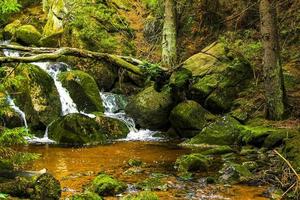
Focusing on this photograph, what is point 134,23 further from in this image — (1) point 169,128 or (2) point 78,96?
(1) point 169,128

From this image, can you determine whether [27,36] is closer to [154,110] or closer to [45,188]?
[154,110]

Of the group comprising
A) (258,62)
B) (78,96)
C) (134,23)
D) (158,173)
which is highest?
(134,23)

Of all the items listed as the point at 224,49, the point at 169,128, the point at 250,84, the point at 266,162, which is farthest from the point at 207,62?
the point at 266,162

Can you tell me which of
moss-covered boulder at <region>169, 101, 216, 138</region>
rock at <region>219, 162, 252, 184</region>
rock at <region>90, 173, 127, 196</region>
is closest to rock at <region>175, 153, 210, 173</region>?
rock at <region>219, 162, 252, 184</region>

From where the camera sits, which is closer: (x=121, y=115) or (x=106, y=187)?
(x=106, y=187)

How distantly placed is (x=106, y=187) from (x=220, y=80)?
8.03m

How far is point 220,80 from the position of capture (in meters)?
14.6

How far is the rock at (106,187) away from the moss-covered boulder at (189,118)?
20.5ft

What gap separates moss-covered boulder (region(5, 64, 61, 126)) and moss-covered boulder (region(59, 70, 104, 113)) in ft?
1.94

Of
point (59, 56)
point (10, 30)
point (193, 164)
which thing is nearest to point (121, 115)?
point (59, 56)

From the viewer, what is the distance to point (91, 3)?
70.0ft

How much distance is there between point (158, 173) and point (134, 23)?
15.0 metres

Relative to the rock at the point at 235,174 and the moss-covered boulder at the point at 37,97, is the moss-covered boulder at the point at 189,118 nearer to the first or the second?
the moss-covered boulder at the point at 37,97

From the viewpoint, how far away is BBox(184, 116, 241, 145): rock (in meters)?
12.2
